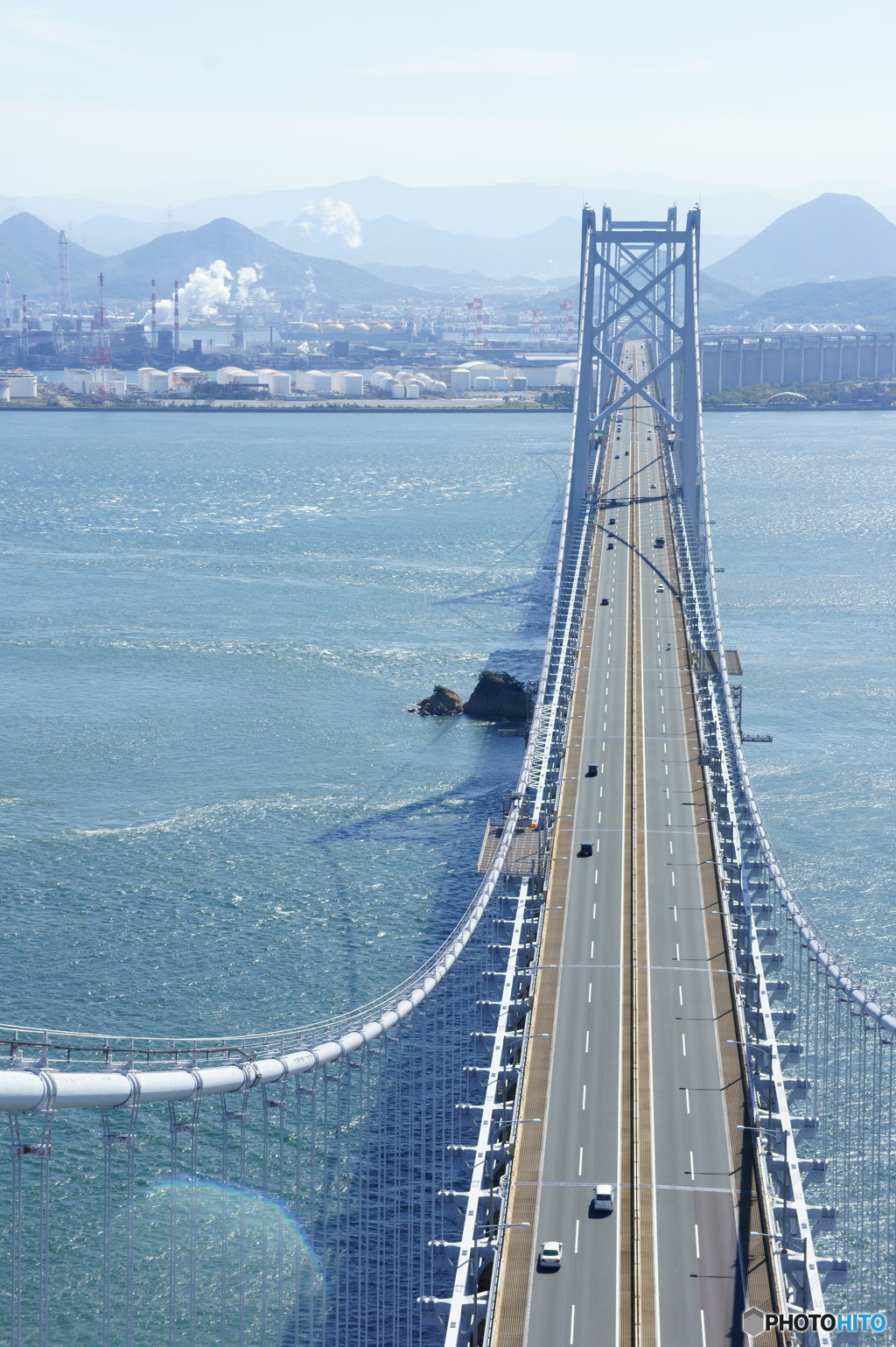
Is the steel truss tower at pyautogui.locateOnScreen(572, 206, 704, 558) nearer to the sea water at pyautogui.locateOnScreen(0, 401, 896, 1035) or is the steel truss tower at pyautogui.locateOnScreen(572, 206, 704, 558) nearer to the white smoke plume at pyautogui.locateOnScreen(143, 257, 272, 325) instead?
the sea water at pyautogui.locateOnScreen(0, 401, 896, 1035)

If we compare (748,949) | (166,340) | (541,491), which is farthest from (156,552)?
(166,340)

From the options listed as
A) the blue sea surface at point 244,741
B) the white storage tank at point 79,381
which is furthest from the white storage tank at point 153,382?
the blue sea surface at point 244,741

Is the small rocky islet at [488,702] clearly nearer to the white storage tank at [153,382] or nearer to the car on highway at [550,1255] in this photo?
the car on highway at [550,1255]

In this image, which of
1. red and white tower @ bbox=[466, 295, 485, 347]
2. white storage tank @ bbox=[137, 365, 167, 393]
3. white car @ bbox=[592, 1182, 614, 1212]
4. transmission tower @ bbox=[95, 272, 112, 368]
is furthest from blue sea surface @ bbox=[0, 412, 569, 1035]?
red and white tower @ bbox=[466, 295, 485, 347]

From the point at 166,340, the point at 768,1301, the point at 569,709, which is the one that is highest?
the point at 166,340

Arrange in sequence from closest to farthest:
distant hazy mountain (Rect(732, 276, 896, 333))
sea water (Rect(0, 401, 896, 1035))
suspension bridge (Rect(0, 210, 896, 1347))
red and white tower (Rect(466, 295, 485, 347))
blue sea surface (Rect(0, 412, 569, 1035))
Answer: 1. suspension bridge (Rect(0, 210, 896, 1347))
2. blue sea surface (Rect(0, 412, 569, 1035))
3. sea water (Rect(0, 401, 896, 1035))
4. red and white tower (Rect(466, 295, 485, 347))
5. distant hazy mountain (Rect(732, 276, 896, 333))

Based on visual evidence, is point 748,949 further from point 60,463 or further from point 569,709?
point 60,463

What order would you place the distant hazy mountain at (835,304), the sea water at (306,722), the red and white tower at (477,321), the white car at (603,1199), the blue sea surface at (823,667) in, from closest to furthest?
the white car at (603,1199) → the sea water at (306,722) → the blue sea surface at (823,667) → the red and white tower at (477,321) → the distant hazy mountain at (835,304)
